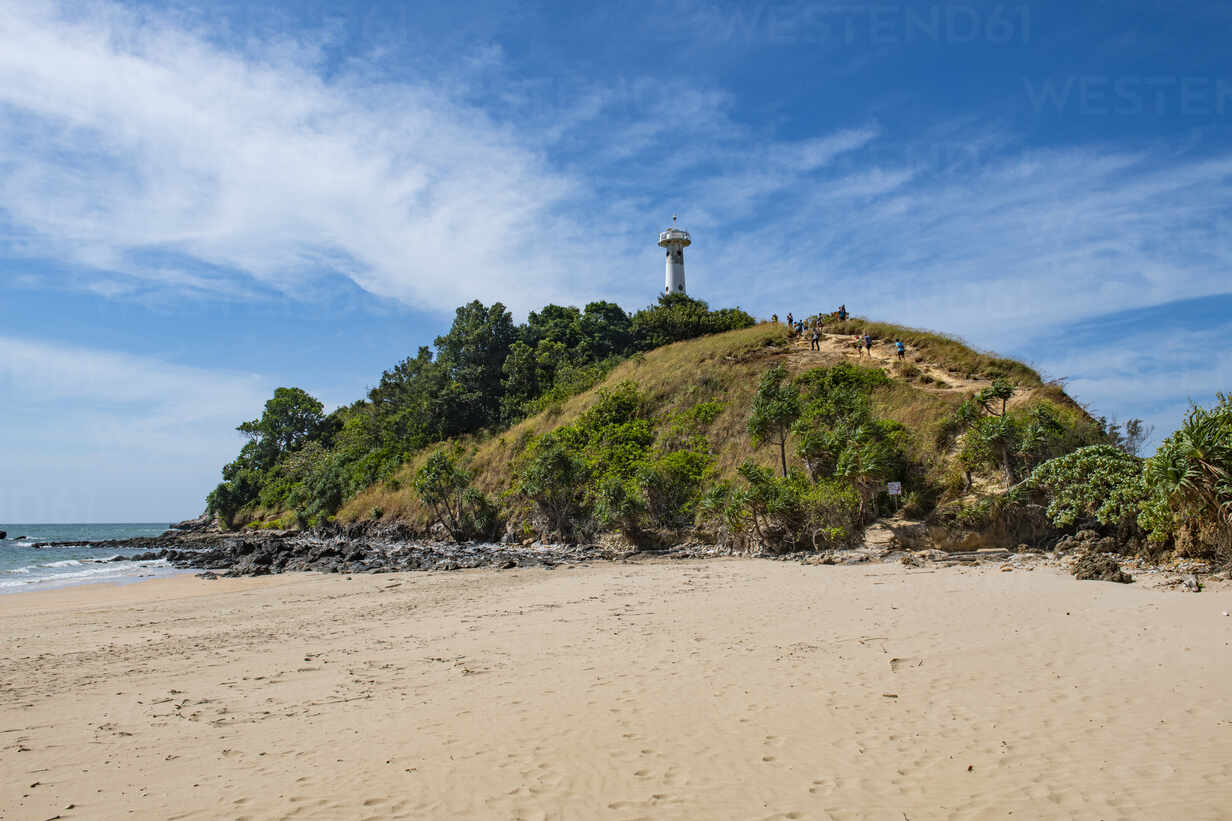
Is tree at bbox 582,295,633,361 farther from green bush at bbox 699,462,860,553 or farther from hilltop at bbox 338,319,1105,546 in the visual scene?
green bush at bbox 699,462,860,553

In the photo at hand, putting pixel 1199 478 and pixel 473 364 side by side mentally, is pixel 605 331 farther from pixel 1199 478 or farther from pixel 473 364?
pixel 1199 478

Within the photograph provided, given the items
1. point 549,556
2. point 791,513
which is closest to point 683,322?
point 549,556

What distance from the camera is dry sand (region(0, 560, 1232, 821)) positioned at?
433 cm

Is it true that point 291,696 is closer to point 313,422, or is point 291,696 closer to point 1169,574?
point 1169,574

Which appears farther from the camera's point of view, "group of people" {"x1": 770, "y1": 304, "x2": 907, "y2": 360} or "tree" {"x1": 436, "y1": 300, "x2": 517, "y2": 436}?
"tree" {"x1": 436, "y1": 300, "x2": 517, "y2": 436}

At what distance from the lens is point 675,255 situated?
62531 mm

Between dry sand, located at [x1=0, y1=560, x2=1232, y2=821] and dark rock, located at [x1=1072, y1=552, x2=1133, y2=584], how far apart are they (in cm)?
113

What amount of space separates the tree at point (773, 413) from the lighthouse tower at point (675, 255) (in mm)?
36362

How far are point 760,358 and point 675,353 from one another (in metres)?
6.92

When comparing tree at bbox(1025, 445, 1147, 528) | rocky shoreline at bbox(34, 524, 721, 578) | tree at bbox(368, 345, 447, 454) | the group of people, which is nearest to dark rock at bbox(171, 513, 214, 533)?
tree at bbox(368, 345, 447, 454)

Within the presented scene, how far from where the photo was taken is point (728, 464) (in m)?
30.0

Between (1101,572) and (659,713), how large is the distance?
34.2 feet

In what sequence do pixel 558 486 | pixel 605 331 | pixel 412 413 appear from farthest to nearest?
1. pixel 605 331
2. pixel 412 413
3. pixel 558 486

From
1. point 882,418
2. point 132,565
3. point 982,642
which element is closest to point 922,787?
point 982,642
